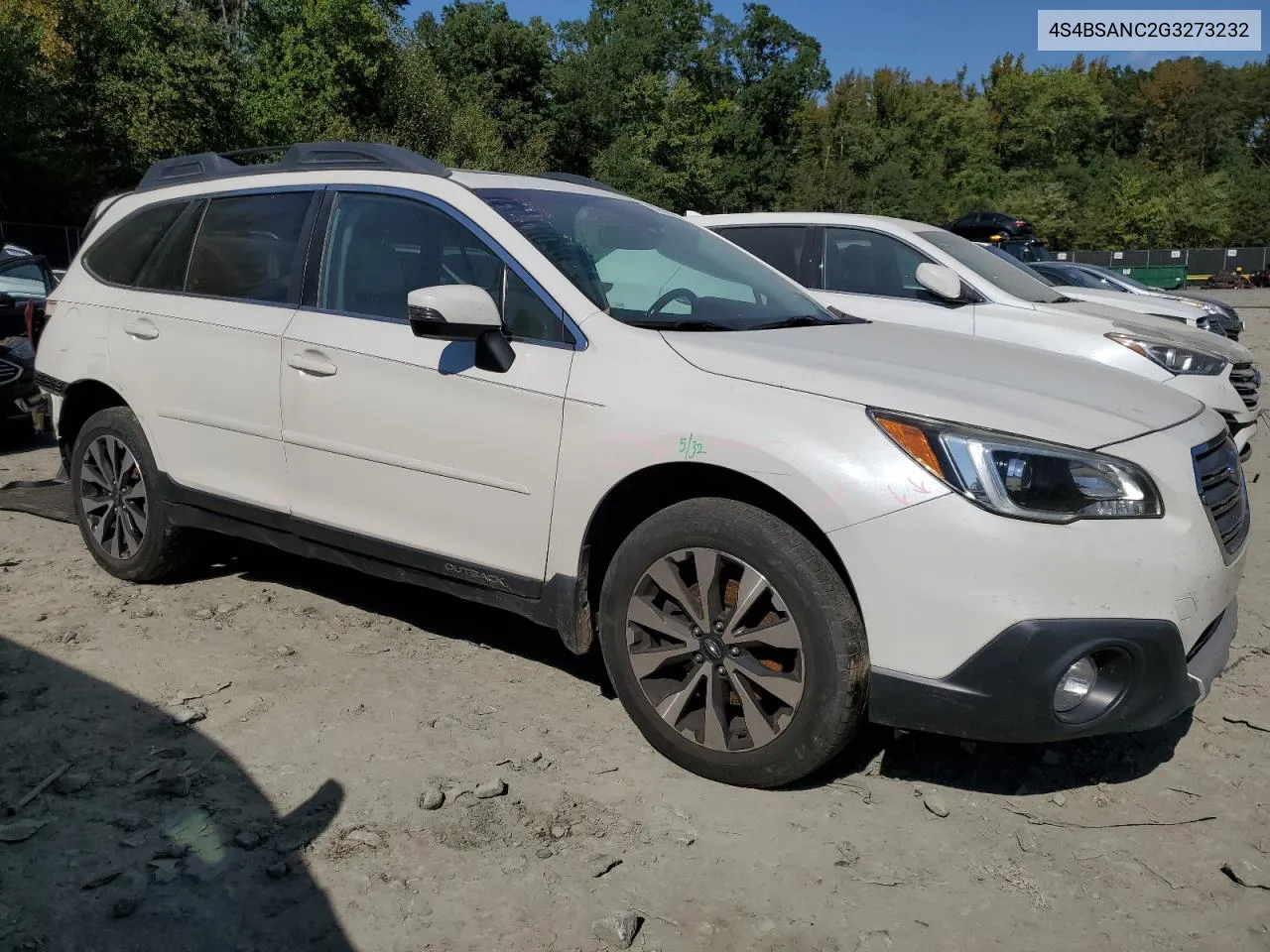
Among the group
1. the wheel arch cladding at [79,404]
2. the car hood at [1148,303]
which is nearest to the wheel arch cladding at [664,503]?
the wheel arch cladding at [79,404]

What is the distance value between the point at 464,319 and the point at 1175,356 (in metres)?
5.47

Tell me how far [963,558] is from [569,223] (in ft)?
6.22

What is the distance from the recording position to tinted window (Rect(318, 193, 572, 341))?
3.51m

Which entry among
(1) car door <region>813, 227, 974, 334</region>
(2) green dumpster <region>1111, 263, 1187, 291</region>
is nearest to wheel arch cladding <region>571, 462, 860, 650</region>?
(1) car door <region>813, 227, 974, 334</region>

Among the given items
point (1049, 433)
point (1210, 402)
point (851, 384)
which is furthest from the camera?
point (1210, 402)

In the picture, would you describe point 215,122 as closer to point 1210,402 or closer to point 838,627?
point 1210,402

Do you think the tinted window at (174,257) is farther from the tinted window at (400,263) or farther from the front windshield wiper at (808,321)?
the front windshield wiper at (808,321)

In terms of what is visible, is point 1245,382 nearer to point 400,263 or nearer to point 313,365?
point 400,263

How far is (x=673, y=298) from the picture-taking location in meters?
3.65

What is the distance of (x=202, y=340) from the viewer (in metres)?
4.28

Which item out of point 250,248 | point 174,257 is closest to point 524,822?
point 250,248

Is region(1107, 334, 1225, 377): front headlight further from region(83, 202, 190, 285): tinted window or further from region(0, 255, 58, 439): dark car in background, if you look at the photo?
region(0, 255, 58, 439): dark car in background

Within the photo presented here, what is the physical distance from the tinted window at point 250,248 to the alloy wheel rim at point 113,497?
0.86 m

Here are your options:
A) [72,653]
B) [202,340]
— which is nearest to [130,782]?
[72,653]
